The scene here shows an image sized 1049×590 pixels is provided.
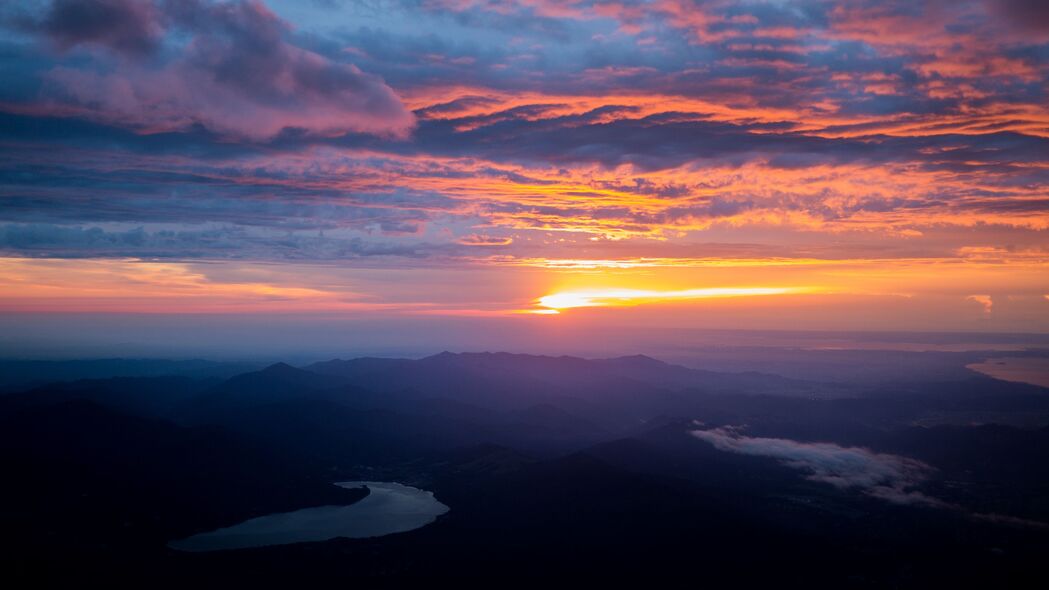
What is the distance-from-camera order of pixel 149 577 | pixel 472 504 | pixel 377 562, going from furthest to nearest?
pixel 472 504, pixel 377 562, pixel 149 577

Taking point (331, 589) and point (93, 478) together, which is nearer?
point (331, 589)

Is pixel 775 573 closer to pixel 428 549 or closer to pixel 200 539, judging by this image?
pixel 428 549

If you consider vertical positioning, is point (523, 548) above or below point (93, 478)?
below

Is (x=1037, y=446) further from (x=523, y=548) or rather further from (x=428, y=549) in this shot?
(x=428, y=549)

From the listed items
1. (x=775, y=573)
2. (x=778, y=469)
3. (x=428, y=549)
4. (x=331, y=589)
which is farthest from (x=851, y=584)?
(x=778, y=469)

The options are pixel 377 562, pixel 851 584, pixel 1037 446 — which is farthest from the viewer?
pixel 1037 446

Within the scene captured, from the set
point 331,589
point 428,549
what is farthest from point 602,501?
point 331,589
